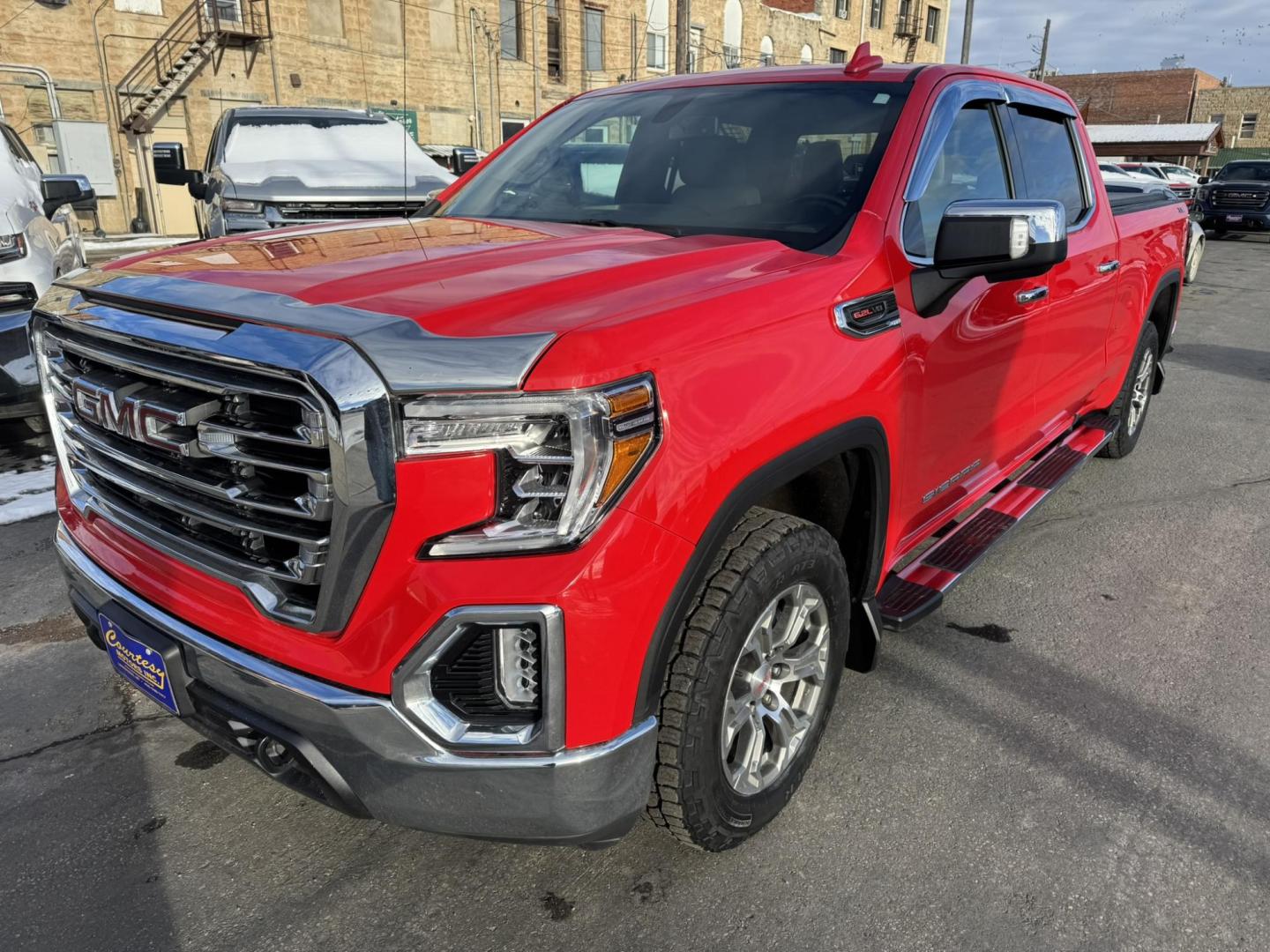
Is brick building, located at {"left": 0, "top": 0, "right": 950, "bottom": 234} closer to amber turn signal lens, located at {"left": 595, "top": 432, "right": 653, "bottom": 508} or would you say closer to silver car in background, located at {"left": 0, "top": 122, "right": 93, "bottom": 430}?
silver car in background, located at {"left": 0, "top": 122, "right": 93, "bottom": 430}

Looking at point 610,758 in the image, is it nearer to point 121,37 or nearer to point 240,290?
point 240,290

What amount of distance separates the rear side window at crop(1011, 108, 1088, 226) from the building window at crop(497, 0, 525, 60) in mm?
26849

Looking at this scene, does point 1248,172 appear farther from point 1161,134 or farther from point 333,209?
point 1161,134

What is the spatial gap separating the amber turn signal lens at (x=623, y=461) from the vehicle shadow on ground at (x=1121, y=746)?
1.73 m

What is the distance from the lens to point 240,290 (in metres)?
1.89

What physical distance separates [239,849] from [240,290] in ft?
4.56

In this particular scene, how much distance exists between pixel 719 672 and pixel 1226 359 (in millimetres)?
8743

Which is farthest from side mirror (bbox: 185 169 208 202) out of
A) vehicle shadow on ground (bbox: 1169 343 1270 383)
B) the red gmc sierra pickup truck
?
vehicle shadow on ground (bbox: 1169 343 1270 383)

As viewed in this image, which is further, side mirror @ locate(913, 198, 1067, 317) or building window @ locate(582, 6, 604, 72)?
building window @ locate(582, 6, 604, 72)

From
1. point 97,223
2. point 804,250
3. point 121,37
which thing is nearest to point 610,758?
point 804,250

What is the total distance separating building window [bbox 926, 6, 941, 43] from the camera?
47.9m

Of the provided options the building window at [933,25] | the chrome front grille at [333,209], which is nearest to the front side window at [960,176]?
the chrome front grille at [333,209]

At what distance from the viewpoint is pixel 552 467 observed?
167 cm

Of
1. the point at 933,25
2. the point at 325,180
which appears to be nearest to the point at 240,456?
the point at 325,180
